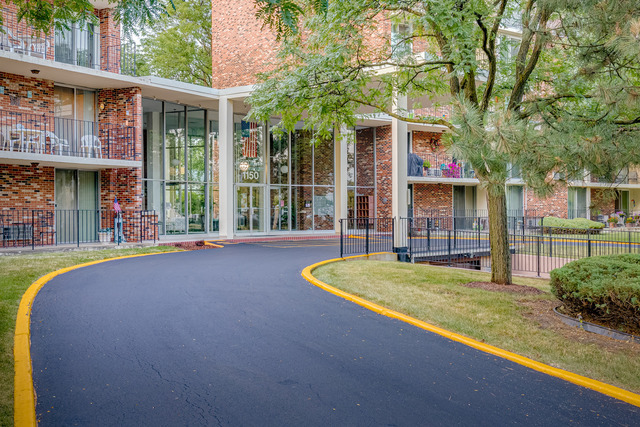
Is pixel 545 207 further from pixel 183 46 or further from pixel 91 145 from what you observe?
pixel 91 145

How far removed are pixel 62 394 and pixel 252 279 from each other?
19.3ft

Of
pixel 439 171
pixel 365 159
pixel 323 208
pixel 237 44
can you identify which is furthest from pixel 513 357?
pixel 439 171

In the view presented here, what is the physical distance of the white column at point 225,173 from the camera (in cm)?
2041

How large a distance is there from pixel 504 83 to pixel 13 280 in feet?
35.5

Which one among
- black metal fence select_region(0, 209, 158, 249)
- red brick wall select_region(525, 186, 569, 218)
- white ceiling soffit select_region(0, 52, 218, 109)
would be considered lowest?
black metal fence select_region(0, 209, 158, 249)

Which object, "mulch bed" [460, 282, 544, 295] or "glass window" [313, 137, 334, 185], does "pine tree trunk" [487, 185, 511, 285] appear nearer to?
"mulch bed" [460, 282, 544, 295]

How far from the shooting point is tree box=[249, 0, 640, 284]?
5.44 m

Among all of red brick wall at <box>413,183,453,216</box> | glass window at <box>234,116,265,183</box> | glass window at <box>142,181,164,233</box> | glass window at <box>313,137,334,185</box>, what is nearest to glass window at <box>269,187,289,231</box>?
glass window at <box>234,116,265,183</box>

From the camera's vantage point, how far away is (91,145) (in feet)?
57.0

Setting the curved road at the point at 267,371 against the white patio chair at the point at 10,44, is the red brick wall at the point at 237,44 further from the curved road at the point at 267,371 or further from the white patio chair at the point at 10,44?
the curved road at the point at 267,371

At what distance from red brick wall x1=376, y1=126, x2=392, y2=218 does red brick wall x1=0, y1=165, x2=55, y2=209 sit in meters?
16.1

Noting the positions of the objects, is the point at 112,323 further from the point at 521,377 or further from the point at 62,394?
the point at 521,377

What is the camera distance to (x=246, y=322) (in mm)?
6430

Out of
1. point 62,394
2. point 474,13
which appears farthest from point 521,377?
point 474,13
